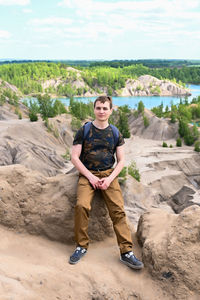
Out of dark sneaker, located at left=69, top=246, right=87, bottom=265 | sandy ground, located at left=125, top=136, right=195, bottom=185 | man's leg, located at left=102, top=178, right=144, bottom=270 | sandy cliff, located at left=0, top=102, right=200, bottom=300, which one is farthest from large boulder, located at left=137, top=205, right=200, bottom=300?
sandy ground, located at left=125, top=136, right=195, bottom=185

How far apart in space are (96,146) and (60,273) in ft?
7.49

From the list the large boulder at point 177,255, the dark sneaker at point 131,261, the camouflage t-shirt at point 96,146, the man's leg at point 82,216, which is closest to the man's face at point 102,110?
the camouflage t-shirt at point 96,146

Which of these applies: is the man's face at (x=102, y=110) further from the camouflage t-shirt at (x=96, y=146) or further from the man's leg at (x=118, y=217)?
the man's leg at (x=118, y=217)

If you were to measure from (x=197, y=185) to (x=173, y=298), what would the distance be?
26.5 meters

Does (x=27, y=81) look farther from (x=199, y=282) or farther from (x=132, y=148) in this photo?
(x=199, y=282)

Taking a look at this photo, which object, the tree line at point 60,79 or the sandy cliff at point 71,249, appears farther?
the tree line at point 60,79

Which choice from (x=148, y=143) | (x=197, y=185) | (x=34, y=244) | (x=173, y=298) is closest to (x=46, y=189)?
(x=34, y=244)

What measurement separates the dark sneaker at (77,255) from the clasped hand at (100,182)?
3.55 feet

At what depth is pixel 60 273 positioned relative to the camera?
4262mm

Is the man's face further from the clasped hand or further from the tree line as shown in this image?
the tree line

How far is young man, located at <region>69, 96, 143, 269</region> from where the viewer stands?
4887 mm

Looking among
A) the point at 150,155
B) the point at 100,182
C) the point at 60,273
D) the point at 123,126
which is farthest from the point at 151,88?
the point at 60,273

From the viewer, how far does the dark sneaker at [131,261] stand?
476 centimetres

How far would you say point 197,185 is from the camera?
29.4 meters
